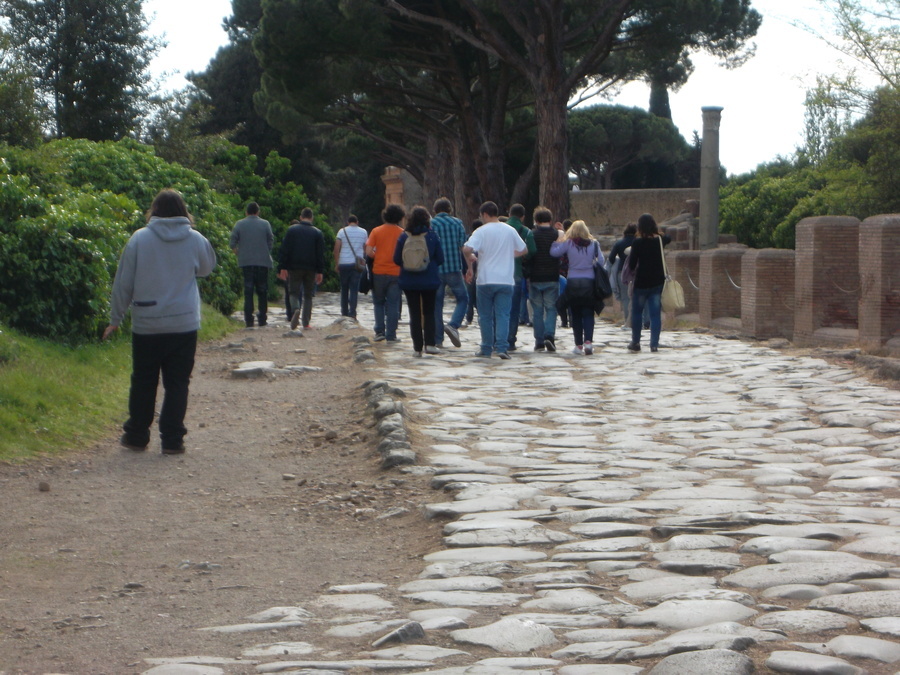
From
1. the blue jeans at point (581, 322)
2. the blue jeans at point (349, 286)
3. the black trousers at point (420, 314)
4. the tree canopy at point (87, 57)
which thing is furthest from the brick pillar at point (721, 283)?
the tree canopy at point (87, 57)

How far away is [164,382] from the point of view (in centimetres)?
790

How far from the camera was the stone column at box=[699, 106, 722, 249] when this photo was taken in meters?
24.4

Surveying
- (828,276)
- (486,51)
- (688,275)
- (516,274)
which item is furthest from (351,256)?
(486,51)

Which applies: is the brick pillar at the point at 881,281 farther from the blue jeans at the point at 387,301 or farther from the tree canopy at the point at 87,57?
the tree canopy at the point at 87,57

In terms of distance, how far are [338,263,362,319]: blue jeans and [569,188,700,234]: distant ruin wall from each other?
62.5ft

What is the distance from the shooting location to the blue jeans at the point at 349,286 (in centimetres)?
1944

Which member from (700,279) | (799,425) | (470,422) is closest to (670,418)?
(799,425)

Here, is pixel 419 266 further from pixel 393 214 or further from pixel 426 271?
pixel 393 214

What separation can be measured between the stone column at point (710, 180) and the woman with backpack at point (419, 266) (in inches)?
480

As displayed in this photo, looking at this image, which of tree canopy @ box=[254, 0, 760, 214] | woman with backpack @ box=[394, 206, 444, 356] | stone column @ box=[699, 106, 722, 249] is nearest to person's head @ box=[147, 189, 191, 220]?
woman with backpack @ box=[394, 206, 444, 356]

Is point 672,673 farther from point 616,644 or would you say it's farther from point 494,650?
point 494,650

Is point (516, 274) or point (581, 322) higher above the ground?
point (516, 274)

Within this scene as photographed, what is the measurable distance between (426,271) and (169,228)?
18.9ft

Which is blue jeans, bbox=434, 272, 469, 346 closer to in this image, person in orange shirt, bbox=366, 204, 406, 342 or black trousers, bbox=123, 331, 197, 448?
person in orange shirt, bbox=366, 204, 406, 342
